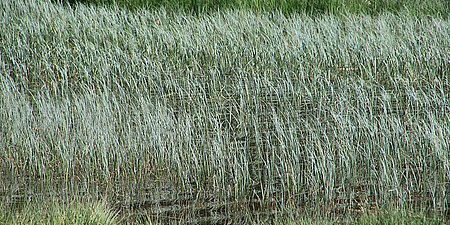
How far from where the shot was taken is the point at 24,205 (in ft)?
14.0

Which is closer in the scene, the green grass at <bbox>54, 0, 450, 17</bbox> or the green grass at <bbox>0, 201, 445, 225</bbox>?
the green grass at <bbox>0, 201, 445, 225</bbox>

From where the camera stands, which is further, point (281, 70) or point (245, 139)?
point (281, 70)

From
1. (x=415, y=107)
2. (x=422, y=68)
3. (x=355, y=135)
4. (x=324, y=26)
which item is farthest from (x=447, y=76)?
(x=355, y=135)

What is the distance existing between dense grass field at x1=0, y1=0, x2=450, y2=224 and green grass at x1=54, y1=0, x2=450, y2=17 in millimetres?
1282

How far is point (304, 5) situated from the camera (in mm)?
9266

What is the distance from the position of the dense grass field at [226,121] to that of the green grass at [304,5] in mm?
1282

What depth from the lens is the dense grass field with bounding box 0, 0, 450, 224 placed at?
4480mm

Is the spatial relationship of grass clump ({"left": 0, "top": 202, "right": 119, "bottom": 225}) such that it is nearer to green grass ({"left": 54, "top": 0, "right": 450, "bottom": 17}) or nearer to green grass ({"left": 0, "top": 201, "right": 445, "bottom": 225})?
green grass ({"left": 0, "top": 201, "right": 445, "bottom": 225})

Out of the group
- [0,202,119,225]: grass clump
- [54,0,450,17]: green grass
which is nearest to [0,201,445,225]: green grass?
[0,202,119,225]: grass clump

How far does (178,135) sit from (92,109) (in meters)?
0.74

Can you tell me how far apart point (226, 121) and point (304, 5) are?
4.05 meters

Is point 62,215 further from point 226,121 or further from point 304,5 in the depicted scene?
point 304,5

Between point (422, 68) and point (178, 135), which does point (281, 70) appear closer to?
point (422, 68)

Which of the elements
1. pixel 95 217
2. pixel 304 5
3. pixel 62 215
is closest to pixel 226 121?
pixel 95 217
